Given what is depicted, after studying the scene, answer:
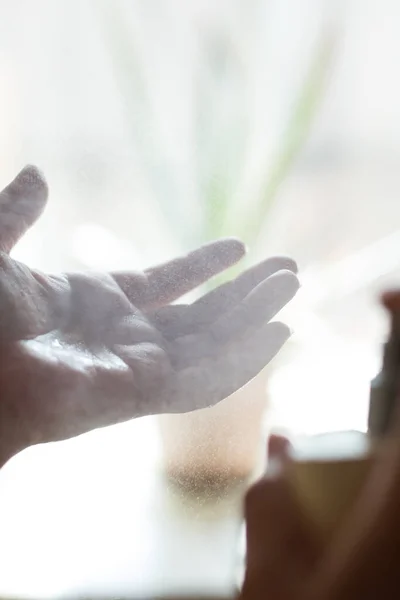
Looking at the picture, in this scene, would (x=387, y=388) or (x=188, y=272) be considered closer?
(x=387, y=388)

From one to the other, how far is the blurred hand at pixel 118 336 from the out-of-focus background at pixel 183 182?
3cm

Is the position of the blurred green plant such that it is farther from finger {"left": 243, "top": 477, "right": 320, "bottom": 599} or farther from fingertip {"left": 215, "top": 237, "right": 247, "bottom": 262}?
finger {"left": 243, "top": 477, "right": 320, "bottom": 599}

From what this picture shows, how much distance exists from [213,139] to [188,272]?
0.39ft

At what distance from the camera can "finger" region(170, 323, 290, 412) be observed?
0.46m

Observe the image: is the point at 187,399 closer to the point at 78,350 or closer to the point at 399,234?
the point at 78,350

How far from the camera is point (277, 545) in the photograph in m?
0.37

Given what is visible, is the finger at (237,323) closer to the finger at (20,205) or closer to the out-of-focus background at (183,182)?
the out-of-focus background at (183,182)

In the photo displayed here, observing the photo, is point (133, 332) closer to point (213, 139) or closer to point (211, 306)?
point (211, 306)

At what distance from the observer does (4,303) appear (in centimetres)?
40

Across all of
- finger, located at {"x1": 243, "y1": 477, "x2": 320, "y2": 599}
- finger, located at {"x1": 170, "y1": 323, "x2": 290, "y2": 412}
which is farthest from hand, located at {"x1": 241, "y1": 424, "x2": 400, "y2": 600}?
finger, located at {"x1": 170, "y1": 323, "x2": 290, "y2": 412}

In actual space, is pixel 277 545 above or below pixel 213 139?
below

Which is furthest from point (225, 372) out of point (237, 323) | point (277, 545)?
point (277, 545)

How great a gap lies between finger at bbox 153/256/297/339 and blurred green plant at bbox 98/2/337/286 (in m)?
0.02

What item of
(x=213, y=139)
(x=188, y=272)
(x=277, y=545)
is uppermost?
(x=213, y=139)
